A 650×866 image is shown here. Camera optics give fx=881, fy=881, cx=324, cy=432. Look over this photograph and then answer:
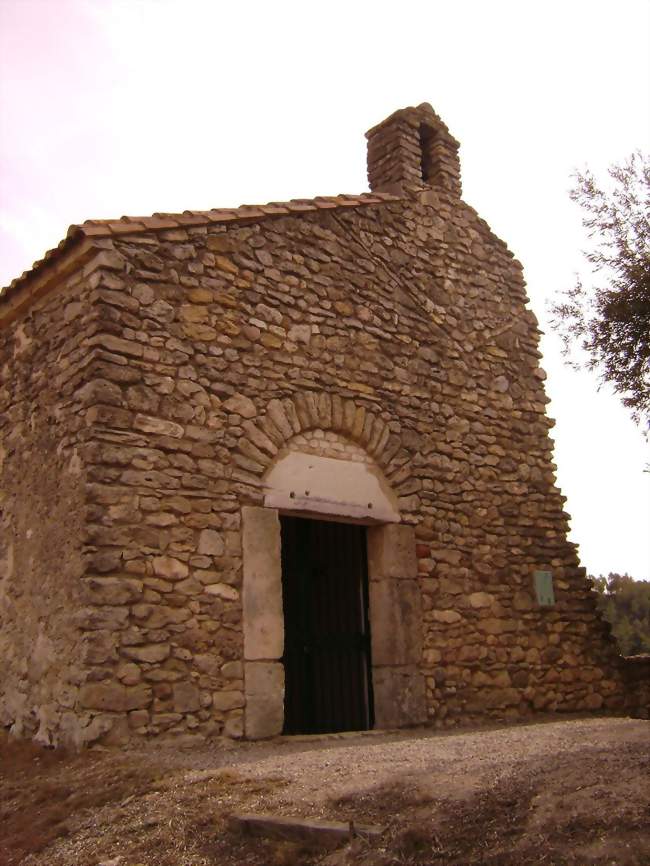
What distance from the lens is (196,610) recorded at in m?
6.64

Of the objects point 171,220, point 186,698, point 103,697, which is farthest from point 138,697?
point 171,220

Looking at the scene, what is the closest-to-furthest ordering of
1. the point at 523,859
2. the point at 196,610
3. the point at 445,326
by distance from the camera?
the point at 523,859 → the point at 196,610 → the point at 445,326

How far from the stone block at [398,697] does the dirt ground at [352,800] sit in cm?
140

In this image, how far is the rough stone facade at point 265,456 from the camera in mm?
6473

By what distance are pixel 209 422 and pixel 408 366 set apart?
2.69 meters

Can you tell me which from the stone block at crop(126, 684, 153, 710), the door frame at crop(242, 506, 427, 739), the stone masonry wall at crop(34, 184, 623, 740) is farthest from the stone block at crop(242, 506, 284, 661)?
the stone block at crop(126, 684, 153, 710)

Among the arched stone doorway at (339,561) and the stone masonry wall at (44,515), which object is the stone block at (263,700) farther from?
the stone masonry wall at (44,515)

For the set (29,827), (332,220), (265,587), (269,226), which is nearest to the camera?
(29,827)

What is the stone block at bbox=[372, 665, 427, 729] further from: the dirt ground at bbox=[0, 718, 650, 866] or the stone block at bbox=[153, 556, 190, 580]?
the stone block at bbox=[153, 556, 190, 580]

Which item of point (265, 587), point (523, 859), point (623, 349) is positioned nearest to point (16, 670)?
point (265, 587)

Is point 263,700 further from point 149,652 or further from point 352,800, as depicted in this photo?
point 352,800

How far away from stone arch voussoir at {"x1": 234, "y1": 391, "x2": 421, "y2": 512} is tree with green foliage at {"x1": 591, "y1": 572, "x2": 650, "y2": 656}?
42.6 ft

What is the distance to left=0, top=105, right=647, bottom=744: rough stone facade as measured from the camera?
6.47 meters

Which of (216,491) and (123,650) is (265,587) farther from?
(123,650)
